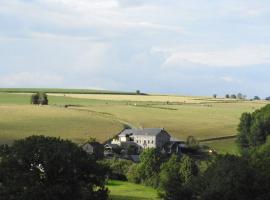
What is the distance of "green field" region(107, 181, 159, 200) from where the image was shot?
188 feet

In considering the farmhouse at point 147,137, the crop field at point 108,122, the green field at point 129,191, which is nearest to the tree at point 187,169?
the green field at point 129,191

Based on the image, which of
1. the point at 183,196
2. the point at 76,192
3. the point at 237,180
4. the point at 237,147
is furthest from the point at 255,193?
the point at 237,147

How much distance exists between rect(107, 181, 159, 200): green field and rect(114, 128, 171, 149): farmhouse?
119ft

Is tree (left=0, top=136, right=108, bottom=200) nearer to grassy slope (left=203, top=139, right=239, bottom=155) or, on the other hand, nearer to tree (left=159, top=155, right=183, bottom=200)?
tree (left=159, top=155, right=183, bottom=200)

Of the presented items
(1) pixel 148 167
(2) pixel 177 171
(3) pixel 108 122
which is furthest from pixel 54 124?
(2) pixel 177 171

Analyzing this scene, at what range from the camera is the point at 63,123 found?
112 meters

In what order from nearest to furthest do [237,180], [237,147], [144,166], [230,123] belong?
[237,180], [144,166], [237,147], [230,123]

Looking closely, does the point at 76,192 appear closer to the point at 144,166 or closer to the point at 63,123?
the point at 144,166

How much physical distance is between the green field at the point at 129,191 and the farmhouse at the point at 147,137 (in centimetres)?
3624

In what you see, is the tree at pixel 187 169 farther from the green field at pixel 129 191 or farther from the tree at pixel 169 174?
the green field at pixel 129 191

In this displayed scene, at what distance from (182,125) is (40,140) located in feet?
293

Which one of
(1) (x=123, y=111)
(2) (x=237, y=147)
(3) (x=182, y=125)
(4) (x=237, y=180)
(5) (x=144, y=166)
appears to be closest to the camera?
(4) (x=237, y=180)

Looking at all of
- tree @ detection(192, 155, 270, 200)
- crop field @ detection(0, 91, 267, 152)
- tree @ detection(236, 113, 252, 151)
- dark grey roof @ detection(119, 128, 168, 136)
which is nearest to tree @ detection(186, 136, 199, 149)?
crop field @ detection(0, 91, 267, 152)

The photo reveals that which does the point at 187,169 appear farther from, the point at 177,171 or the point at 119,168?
the point at 119,168
